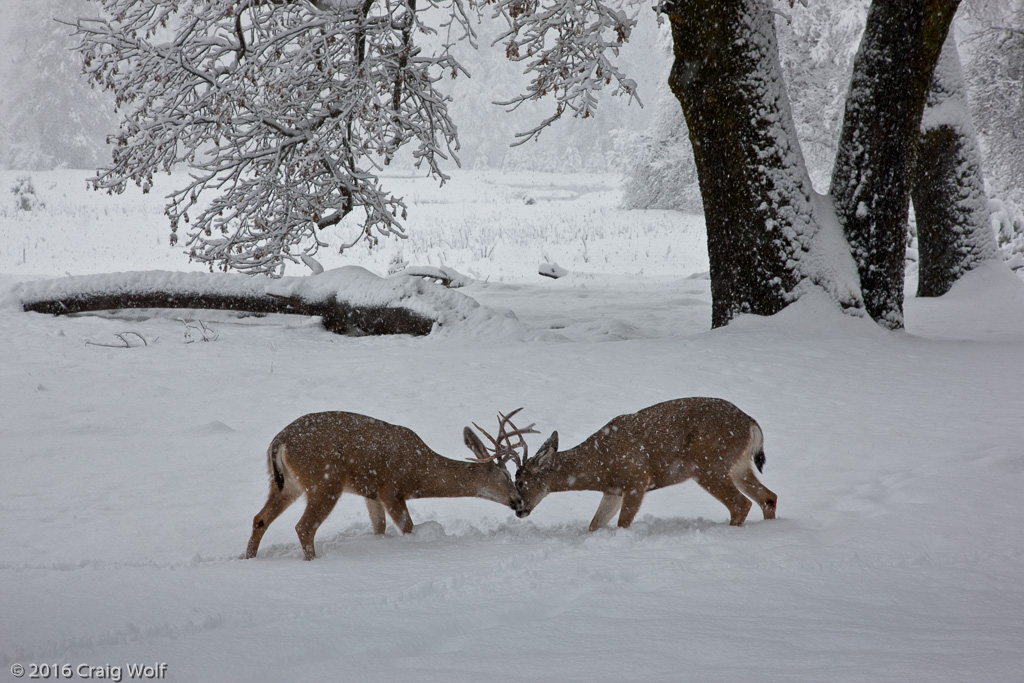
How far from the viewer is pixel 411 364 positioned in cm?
726

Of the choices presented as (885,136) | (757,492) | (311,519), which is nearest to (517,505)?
(311,519)

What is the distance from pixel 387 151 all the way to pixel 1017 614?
8048 mm

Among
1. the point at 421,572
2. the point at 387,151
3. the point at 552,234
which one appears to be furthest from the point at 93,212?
the point at 421,572

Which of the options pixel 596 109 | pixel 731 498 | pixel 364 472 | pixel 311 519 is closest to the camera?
pixel 311 519

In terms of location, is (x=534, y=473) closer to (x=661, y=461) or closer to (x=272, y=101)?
(x=661, y=461)

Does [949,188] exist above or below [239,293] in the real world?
above

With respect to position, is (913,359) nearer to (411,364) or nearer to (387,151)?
(411,364)

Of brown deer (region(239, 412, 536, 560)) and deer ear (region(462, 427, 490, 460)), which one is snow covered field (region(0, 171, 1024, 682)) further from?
deer ear (region(462, 427, 490, 460))

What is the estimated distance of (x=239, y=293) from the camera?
9.74 meters

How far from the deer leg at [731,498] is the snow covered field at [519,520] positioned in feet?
0.26

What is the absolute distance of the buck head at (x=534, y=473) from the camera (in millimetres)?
4289

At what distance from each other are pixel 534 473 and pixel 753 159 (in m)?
5.07

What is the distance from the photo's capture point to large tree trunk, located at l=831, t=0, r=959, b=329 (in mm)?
8211

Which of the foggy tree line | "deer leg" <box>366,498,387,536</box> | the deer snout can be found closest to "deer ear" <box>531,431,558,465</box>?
the deer snout
